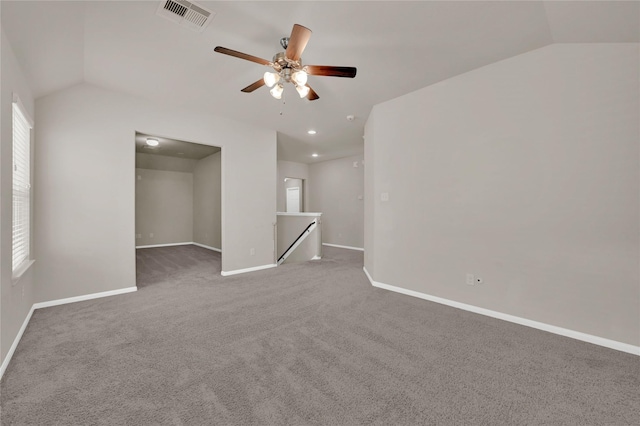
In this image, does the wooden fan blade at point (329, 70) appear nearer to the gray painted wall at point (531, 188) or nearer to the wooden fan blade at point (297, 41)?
the wooden fan blade at point (297, 41)

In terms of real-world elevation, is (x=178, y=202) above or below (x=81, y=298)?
above

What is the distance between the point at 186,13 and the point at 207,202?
6.13 metres

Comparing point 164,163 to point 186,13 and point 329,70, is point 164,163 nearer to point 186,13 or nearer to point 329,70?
point 186,13

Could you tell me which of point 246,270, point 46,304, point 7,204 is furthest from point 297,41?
point 46,304

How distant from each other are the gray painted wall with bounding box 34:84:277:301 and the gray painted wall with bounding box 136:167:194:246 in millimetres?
4749

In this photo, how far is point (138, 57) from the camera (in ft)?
8.47

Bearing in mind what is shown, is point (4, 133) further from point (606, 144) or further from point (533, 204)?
point (606, 144)

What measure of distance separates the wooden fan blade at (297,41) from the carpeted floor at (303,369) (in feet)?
7.95

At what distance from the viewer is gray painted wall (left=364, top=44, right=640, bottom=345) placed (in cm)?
212

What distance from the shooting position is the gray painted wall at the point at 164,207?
24.5ft

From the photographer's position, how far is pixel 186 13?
200 centimetres

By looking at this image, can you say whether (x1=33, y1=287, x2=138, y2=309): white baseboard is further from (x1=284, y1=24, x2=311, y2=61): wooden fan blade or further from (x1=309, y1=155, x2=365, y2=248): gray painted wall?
(x1=309, y1=155, x2=365, y2=248): gray painted wall

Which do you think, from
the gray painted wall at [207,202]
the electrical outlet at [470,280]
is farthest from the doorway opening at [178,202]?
the electrical outlet at [470,280]

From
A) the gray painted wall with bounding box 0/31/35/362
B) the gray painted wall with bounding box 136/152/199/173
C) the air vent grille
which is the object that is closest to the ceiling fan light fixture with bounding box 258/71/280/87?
the air vent grille
